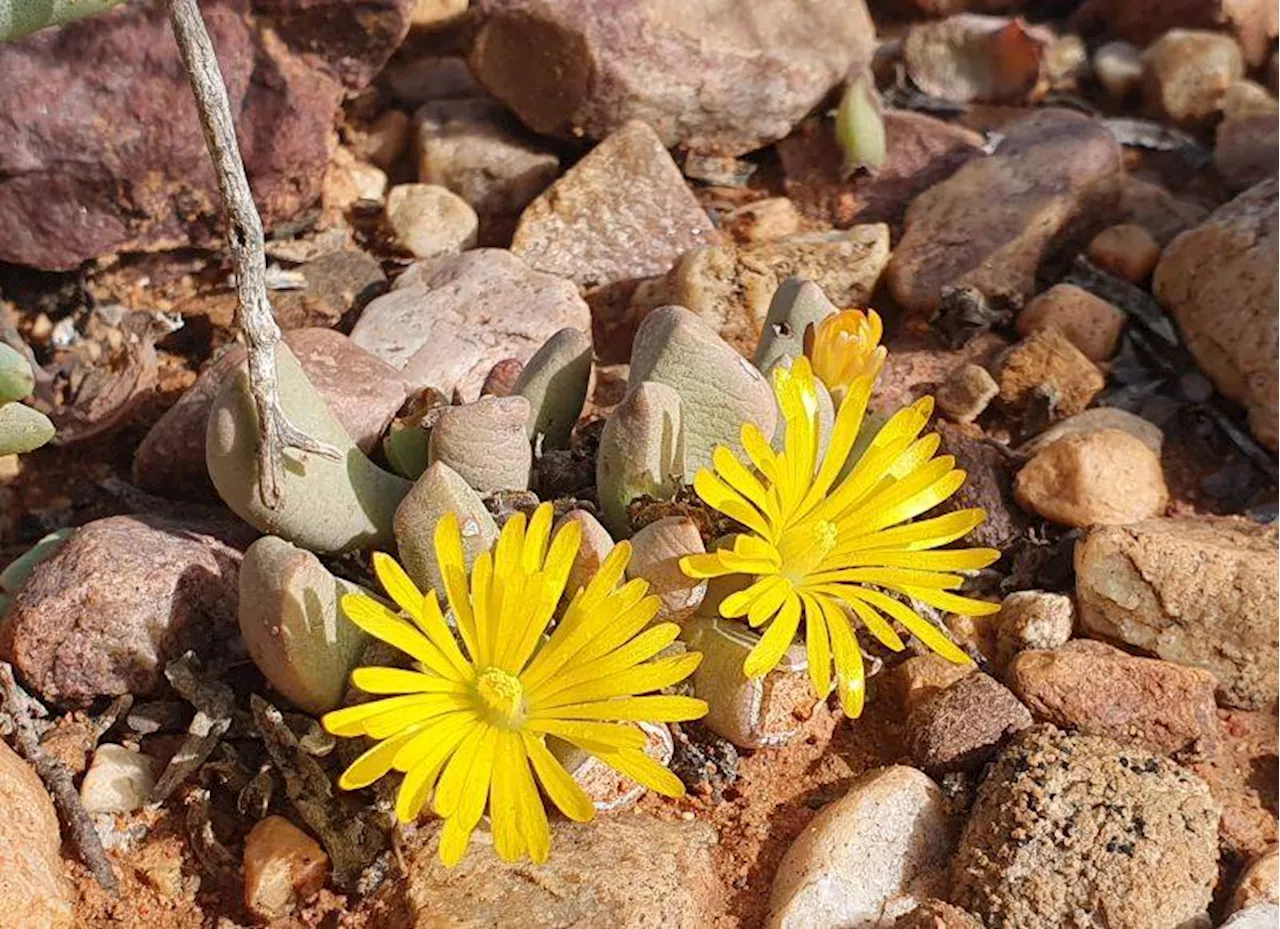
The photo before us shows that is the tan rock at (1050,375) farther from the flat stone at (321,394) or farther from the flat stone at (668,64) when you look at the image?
the flat stone at (321,394)

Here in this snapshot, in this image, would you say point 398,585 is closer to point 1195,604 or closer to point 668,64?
point 1195,604

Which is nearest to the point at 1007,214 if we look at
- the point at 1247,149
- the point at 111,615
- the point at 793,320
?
the point at 1247,149

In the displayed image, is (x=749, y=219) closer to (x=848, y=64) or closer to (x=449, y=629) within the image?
(x=848, y=64)

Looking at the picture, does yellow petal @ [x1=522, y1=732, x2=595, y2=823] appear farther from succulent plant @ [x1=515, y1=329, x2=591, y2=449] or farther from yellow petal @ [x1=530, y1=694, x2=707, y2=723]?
succulent plant @ [x1=515, y1=329, x2=591, y2=449]

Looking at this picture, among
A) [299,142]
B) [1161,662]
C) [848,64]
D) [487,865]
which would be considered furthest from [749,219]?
[487,865]

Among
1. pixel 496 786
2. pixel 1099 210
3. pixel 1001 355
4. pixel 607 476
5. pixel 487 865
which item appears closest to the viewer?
pixel 496 786

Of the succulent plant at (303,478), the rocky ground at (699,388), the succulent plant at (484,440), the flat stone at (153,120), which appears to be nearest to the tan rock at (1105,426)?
the rocky ground at (699,388)

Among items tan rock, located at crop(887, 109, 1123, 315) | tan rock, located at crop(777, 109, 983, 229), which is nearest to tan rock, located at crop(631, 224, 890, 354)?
tan rock, located at crop(887, 109, 1123, 315)
